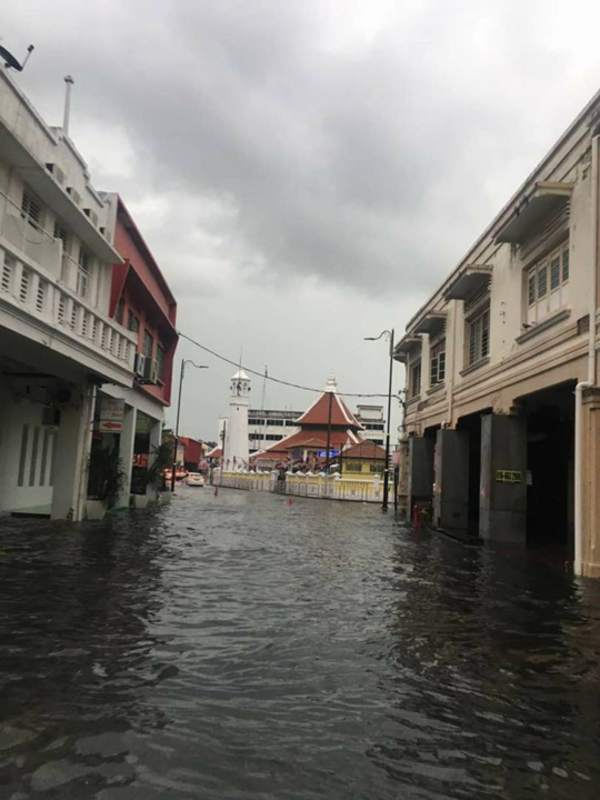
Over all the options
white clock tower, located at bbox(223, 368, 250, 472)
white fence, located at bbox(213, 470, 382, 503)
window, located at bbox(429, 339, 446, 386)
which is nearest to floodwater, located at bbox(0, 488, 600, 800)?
window, located at bbox(429, 339, 446, 386)

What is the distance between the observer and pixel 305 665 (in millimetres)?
5492

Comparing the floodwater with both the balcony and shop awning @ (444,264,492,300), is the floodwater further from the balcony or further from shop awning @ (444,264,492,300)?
shop awning @ (444,264,492,300)

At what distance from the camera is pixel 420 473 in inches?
1050

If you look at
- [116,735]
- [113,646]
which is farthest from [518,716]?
[113,646]

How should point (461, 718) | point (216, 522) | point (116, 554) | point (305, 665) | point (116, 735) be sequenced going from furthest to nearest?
point (216, 522)
point (116, 554)
point (305, 665)
point (461, 718)
point (116, 735)

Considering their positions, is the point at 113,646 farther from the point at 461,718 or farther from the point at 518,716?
the point at 518,716

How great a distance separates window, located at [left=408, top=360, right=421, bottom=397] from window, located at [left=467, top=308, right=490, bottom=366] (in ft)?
25.1

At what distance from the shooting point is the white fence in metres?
39.7

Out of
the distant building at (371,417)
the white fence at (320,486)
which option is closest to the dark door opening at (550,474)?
the white fence at (320,486)

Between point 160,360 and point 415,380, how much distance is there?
36.2 ft

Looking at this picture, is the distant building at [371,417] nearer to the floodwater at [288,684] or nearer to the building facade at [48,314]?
the building facade at [48,314]

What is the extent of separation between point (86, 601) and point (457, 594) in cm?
505

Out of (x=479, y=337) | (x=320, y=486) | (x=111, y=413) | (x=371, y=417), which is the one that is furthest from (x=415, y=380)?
(x=371, y=417)

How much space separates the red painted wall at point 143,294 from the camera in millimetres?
17422
